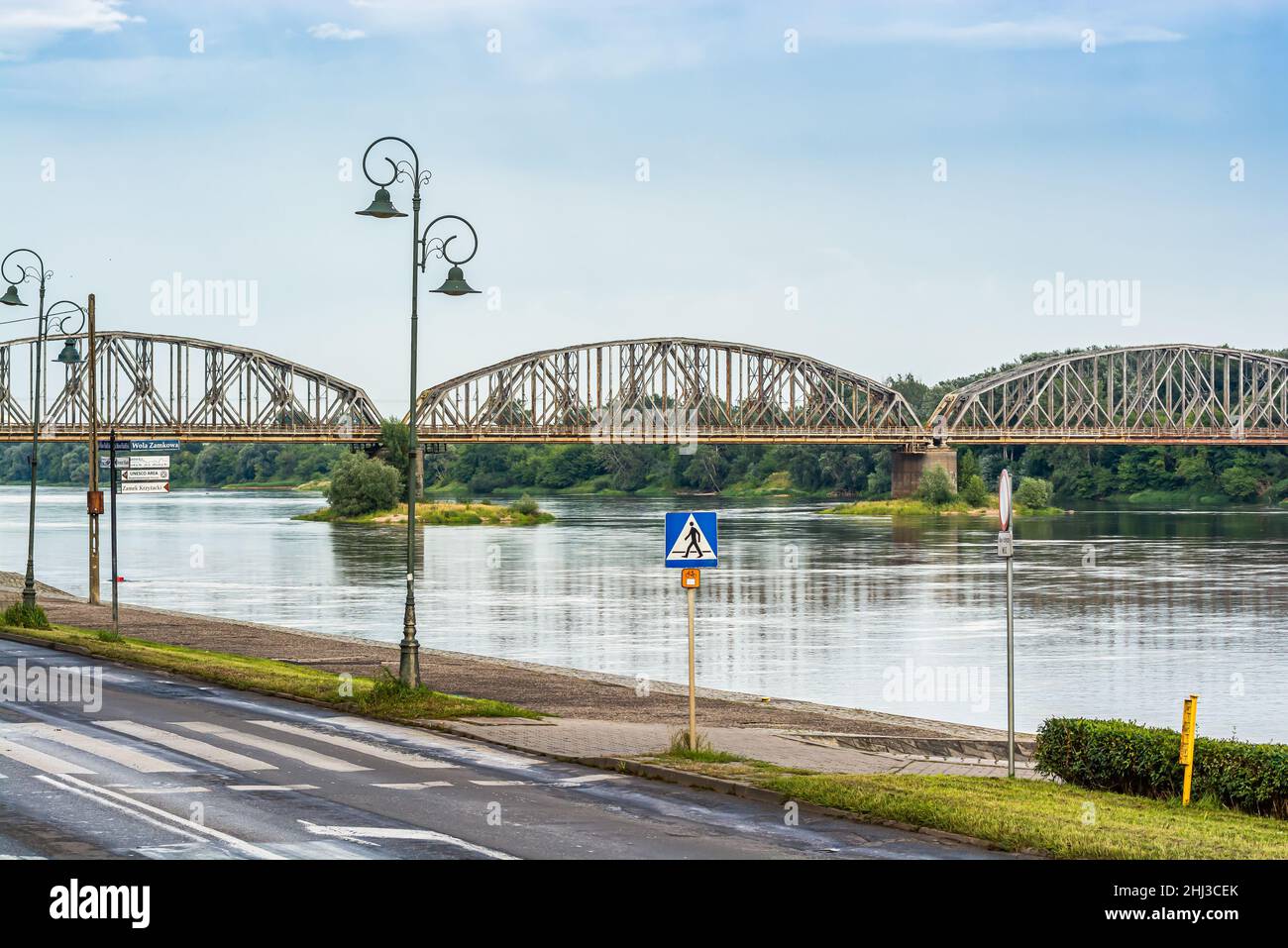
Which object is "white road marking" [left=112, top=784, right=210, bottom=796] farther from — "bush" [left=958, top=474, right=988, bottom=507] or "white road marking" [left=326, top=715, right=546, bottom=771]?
"bush" [left=958, top=474, right=988, bottom=507]

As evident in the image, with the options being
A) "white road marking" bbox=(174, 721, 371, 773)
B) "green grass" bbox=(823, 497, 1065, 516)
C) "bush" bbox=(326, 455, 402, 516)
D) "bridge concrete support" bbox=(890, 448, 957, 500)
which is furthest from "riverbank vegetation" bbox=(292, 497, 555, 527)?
"white road marking" bbox=(174, 721, 371, 773)

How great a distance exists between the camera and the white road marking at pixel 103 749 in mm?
17359

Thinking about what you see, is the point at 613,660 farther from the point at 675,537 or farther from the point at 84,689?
the point at 675,537

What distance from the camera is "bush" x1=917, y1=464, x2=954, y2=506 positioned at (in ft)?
539

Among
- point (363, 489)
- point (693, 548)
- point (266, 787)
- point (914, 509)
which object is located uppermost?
point (693, 548)

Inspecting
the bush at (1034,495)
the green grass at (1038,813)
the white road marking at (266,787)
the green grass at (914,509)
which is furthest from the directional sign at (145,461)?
the green grass at (914,509)

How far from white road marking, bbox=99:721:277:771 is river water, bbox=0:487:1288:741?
1184 centimetres

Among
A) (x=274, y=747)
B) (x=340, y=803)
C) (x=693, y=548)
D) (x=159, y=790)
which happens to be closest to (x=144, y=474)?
(x=274, y=747)

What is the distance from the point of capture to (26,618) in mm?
35438

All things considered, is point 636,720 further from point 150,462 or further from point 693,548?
point 150,462

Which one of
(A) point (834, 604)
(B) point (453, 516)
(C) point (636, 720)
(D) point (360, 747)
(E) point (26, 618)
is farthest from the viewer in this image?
(B) point (453, 516)

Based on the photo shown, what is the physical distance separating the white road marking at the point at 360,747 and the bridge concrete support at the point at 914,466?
15314 centimetres

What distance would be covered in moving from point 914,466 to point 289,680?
15632 centimetres

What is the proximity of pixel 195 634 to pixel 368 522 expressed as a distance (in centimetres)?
10134
